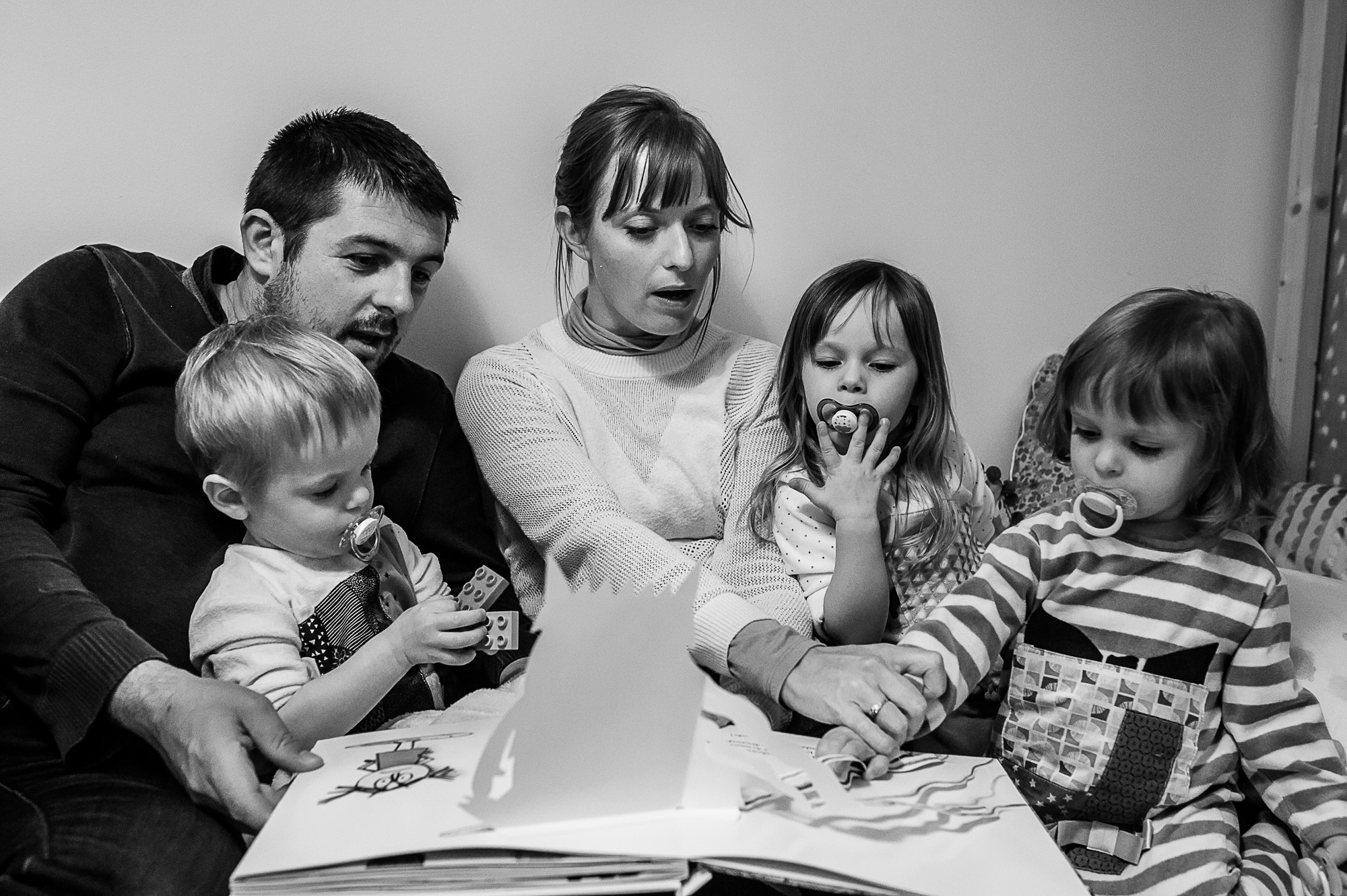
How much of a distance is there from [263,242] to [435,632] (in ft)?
2.02

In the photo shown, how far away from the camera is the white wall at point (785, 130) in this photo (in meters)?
1.45

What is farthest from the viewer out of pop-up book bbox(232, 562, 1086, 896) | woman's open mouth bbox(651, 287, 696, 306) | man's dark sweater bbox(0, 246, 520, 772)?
woman's open mouth bbox(651, 287, 696, 306)

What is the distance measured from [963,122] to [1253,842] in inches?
50.0

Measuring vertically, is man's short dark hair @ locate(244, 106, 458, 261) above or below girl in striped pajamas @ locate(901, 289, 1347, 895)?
above

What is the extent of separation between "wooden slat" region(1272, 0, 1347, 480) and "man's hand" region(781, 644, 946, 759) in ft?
4.08

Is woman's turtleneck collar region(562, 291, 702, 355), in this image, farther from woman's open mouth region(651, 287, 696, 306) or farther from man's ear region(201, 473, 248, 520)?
man's ear region(201, 473, 248, 520)

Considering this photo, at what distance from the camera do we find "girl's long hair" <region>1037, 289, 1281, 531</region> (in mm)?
1043

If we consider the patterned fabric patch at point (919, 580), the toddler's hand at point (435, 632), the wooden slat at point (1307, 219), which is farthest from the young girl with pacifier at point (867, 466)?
the wooden slat at point (1307, 219)

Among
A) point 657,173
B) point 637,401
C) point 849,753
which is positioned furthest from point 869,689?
point 657,173

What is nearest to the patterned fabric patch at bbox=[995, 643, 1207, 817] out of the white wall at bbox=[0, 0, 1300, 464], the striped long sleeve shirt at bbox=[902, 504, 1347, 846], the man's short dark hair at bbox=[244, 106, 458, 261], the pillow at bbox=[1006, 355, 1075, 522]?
the striped long sleeve shirt at bbox=[902, 504, 1347, 846]

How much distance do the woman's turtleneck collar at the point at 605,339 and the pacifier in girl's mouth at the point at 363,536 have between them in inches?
18.3

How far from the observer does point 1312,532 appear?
5.24 feet

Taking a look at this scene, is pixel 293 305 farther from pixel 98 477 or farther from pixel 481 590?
pixel 481 590

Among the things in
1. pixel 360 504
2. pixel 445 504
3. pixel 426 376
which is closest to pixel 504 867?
pixel 360 504
